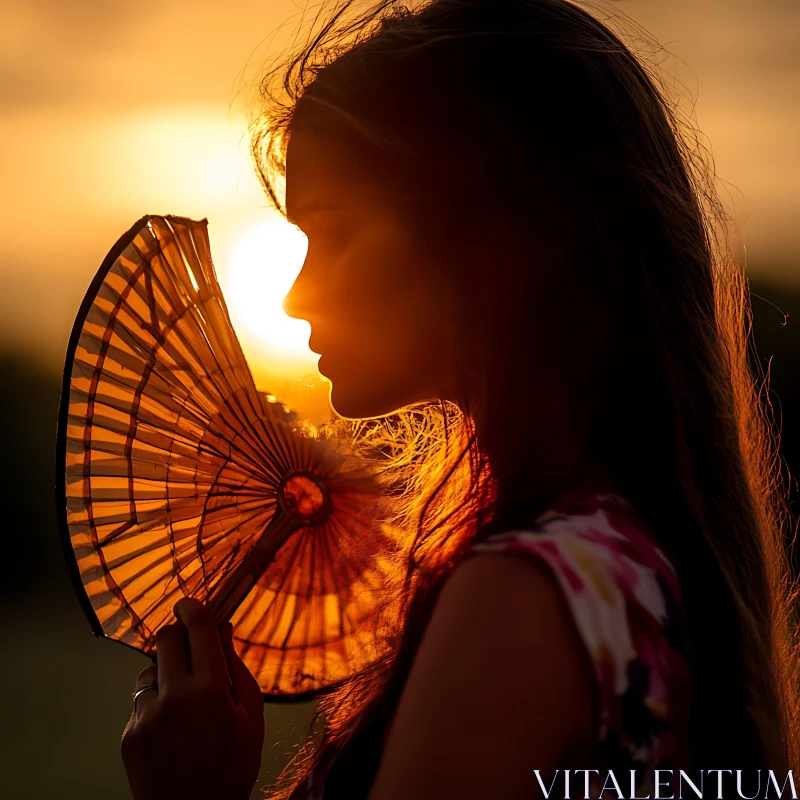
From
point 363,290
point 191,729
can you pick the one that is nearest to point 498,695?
point 191,729

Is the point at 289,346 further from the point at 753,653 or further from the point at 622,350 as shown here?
the point at 753,653

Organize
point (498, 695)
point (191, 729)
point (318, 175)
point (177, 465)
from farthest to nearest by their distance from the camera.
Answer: point (177, 465), point (318, 175), point (191, 729), point (498, 695)

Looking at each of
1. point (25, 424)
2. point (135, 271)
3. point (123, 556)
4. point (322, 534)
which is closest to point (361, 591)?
point (322, 534)

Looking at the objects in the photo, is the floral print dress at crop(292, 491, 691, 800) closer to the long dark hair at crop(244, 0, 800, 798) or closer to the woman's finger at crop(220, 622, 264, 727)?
the long dark hair at crop(244, 0, 800, 798)

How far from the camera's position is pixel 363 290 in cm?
104

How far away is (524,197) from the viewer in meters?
0.98

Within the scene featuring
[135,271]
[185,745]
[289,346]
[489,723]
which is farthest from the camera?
[289,346]

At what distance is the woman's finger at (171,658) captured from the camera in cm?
97

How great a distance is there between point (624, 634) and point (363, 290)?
0.43 meters

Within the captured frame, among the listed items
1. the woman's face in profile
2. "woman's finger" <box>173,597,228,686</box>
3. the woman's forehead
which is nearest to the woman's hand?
"woman's finger" <box>173,597,228,686</box>

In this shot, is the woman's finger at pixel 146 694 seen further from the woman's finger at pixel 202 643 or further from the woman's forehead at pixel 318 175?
the woman's forehead at pixel 318 175

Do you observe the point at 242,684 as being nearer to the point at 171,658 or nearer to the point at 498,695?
the point at 171,658

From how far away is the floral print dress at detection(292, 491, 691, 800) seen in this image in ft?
2.48

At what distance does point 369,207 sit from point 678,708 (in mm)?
531
